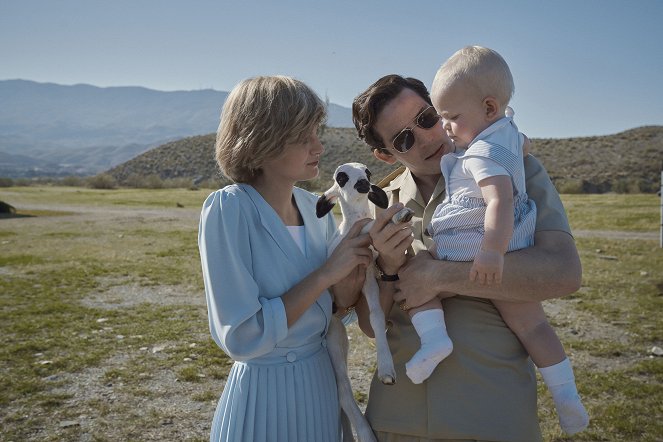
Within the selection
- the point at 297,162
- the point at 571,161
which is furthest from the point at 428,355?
the point at 571,161

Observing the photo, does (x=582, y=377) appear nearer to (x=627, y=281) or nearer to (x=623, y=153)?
(x=627, y=281)

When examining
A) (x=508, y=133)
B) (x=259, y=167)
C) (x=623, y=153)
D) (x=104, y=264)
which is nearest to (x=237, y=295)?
(x=259, y=167)

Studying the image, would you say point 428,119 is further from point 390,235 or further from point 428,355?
point 428,355

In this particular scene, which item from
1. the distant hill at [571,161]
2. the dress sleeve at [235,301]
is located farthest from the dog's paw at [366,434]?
the distant hill at [571,161]

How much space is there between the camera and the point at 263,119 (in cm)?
279

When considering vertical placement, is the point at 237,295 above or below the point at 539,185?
below

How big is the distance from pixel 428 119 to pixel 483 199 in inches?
24.4

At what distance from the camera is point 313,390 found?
2965 mm

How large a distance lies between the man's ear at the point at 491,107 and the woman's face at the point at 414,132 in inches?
14.1

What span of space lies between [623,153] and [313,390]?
6055 cm

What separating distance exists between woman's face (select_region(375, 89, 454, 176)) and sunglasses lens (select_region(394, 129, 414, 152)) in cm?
2

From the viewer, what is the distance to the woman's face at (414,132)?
3178 millimetres

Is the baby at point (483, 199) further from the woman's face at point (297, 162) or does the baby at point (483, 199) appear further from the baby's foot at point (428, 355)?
the woman's face at point (297, 162)

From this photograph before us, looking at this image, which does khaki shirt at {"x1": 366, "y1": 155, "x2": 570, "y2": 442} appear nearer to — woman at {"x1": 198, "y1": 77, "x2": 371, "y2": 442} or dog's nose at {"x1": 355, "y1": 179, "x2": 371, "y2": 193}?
woman at {"x1": 198, "y1": 77, "x2": 371, "y2": 442}
